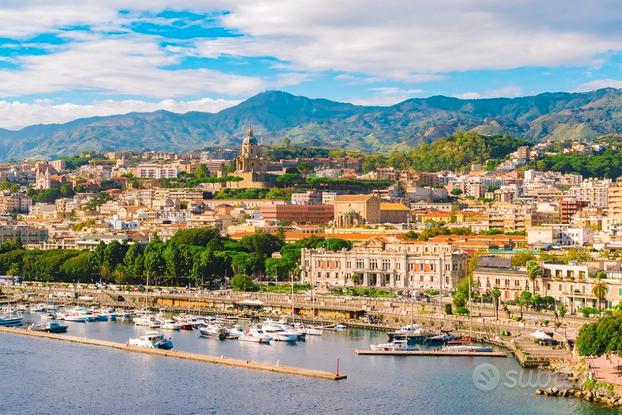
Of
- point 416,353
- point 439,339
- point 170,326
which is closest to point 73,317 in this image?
point 170,326

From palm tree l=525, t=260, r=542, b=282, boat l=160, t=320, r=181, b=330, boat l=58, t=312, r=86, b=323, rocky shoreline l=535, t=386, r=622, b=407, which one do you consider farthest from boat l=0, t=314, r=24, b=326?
rocky shoreline l=535, t=386, r=622, b=407

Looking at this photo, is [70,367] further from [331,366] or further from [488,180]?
[488,180]

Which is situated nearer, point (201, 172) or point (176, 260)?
point (176, 260)

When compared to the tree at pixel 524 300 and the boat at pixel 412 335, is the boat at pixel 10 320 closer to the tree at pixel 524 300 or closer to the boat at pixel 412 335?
the boat at pixel 412 335

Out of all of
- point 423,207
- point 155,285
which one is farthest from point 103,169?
point 155,285

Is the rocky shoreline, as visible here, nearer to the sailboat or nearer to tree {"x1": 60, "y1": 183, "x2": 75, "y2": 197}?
the sailboat

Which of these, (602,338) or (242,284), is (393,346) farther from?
(242,284)
